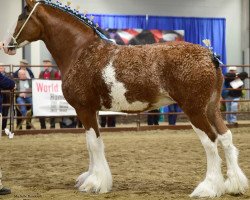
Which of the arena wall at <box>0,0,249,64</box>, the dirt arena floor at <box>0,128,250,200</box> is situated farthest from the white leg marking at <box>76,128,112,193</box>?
the arena wall at <box>0,0,249,64</box>

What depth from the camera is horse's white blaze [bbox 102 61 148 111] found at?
5359 mm

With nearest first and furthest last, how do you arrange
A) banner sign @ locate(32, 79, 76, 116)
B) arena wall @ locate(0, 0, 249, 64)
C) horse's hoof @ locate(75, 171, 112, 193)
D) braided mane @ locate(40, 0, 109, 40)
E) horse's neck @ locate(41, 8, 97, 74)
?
1. horse's hoof @ locate(75, 171, 112, 193)
2. horse's neck @ locate(41, 8, 97, 74)
3. braided mane @ locate(40, 0, 109, 40)
4. banner sign @ locate(32, 79, 76, 116)
5. arena wall @ locate(0, 0, 249, 64)

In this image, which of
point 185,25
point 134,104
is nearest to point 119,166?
point 134,104

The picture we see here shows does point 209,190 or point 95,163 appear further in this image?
point 95,163

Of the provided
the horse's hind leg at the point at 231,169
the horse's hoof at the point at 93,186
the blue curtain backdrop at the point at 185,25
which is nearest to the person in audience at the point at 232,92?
the blue curtain backdrop at the point at 185,25

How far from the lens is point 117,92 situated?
5.37 meters

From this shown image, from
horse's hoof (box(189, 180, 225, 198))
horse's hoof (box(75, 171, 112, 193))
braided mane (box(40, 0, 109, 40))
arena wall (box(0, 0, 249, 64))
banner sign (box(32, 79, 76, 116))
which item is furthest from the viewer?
arena wall (box(0, 0, 249, 64))

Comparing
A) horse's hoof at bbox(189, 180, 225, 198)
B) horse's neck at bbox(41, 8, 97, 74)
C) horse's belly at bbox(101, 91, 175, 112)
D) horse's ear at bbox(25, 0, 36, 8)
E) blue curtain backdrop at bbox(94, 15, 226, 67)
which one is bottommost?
horse's hoof at bbox(189, 180, 225, 198)

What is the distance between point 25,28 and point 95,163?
171 cm

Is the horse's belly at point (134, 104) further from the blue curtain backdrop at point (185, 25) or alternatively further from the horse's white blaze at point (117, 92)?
the blue curtain backdrop at point (185, 25)

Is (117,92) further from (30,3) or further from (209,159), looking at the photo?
(30,3)

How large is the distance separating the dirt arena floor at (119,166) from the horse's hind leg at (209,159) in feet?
0.39

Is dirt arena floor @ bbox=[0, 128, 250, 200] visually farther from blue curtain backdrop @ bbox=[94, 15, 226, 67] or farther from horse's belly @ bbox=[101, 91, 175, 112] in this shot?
blue curtain backdrop @ bbox=[94, 15, 226, 67]

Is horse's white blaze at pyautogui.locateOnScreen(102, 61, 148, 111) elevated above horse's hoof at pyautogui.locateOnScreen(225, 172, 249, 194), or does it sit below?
above
